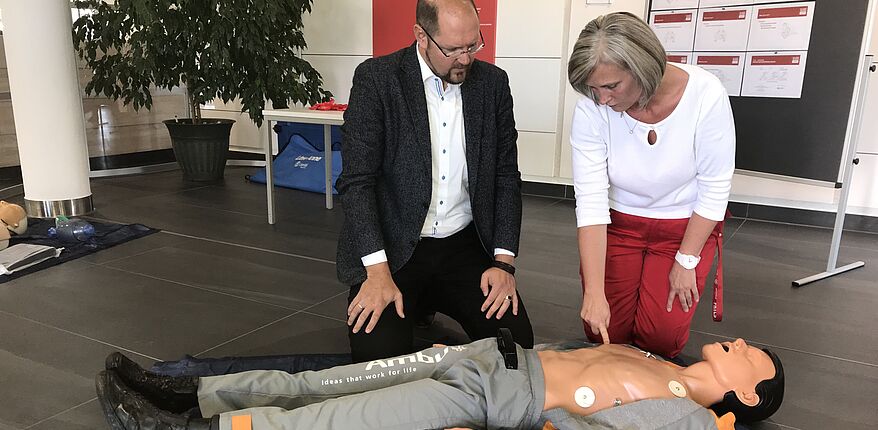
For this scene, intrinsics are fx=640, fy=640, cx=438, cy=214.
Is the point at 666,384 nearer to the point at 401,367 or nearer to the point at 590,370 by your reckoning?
the point at 590,370

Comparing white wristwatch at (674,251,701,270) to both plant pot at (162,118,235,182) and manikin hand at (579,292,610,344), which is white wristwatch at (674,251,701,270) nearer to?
manikin hand at (579,292,610,344)

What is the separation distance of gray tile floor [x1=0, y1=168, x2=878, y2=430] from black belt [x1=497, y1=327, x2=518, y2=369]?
28.1 inches

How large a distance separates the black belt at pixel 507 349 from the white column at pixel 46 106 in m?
3.24

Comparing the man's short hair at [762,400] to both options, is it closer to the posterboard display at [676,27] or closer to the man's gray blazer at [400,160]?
the man's gray blazer at [400,160]

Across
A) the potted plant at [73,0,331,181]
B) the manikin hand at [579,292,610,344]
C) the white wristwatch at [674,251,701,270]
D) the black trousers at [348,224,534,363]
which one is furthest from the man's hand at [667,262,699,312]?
the potted plant at [73,0,331,181]

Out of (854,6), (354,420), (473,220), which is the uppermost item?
(854,6)

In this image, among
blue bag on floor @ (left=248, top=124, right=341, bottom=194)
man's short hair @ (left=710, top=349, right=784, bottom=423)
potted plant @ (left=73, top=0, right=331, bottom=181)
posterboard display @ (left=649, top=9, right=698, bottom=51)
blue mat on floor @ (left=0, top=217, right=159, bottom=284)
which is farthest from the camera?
blue bag on floor @ (left=248, top=124, right=341, bottom=194)

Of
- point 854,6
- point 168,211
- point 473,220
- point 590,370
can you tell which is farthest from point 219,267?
point 854,6

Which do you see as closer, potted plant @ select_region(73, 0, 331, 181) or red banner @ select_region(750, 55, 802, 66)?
red banner @ select_region(750, 55, 802, 66)

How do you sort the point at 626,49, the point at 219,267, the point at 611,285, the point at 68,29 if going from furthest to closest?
1. the point at 68,29
2. the point at 219,267
3. the point at 611,285
4. the point at 626,49

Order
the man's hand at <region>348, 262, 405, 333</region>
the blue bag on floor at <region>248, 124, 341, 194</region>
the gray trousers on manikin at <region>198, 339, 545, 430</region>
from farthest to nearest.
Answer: the blue bag on floor at <region>248, 124, 341, 194</region>
the man's hand at <region>348, 262, 405, 333</region>
the gray trousers on manikin at <region>198, 339, 545, 430</region>

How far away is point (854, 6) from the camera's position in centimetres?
292

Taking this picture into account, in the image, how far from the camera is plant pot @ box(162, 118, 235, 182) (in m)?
4.77

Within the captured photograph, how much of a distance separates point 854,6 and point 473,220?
90.9 inches
